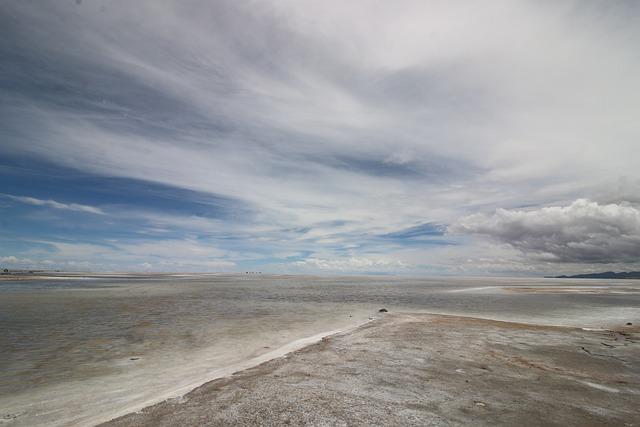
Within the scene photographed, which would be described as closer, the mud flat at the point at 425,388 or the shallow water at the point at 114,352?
the mud flat at the point at 425,388

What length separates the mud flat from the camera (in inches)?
272

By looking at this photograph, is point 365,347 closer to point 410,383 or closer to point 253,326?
point 410,383

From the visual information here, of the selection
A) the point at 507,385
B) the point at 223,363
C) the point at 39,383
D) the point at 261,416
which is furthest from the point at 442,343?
the point at 39,383

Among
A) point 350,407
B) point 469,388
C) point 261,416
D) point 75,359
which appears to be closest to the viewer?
point 261,416

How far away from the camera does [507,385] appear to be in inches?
363

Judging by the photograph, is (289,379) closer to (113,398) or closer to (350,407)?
(350,407)

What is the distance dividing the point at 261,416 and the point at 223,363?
683 centimetres

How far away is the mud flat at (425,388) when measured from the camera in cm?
692

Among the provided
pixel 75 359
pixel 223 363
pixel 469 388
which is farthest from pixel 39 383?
pixel 469 388

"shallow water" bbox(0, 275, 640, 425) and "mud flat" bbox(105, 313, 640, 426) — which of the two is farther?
"shallow water" bbox(0, 275, 640, 425)

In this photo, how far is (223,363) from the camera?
1289 cm

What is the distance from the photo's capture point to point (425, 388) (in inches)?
348

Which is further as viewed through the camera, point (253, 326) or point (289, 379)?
point (253, 326)

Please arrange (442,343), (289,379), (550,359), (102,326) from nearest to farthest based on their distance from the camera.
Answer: (289,379), (550,359), (442,343), (102,326)
